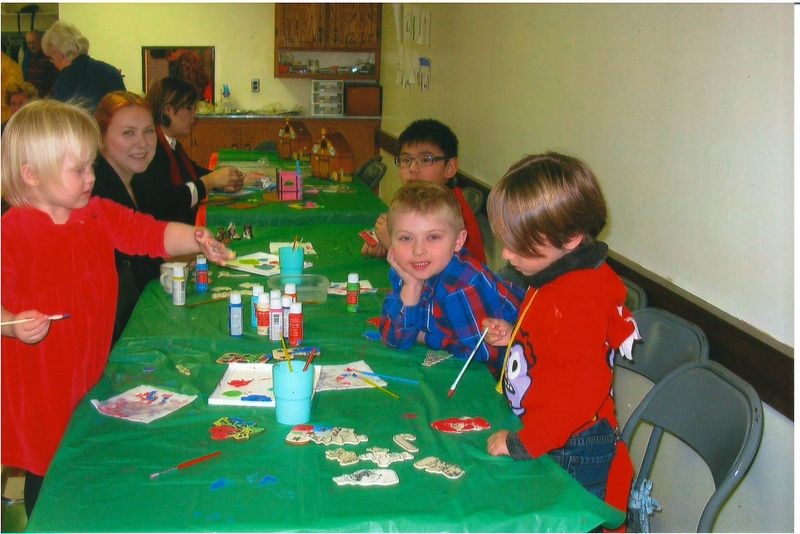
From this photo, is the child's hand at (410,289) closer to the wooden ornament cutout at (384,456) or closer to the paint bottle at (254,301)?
the paint bottle at (254,301)

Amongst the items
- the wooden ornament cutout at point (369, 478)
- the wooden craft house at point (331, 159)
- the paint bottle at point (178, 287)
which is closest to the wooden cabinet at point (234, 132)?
the wooden craft house at point (331, 159)

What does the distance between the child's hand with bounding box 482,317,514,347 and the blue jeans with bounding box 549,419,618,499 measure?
0.97 feet

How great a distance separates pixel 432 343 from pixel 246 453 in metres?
0.77

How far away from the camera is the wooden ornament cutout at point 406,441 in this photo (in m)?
1.65

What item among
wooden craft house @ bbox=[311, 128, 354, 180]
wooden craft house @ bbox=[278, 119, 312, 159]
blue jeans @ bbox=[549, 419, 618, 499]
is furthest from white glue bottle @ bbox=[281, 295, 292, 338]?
wooden craft house @ bbox=[278, 119, 312, 159]

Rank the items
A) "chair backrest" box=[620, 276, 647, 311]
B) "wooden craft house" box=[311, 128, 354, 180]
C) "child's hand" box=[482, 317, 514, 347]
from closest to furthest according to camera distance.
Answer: "child's hand" box=[482, 317, 514, 347]
"chair backrest" box=[620, 276, 647, 311]
"wooden craft house" box=[311, 128, 354, 180]

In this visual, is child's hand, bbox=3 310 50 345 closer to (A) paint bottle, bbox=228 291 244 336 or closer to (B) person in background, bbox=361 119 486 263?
(A) paint bottle, bbox=228 291 244 336

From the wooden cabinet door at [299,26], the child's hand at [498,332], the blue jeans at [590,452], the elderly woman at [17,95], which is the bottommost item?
the blue jeans at [590,452]

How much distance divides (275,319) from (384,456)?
78cm

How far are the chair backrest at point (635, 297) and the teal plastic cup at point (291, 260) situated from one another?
1145mm

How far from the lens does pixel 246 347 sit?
7.41 feet

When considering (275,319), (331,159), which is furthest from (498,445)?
(331,159)

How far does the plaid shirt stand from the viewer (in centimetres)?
221

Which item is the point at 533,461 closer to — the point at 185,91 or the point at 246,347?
the point at 246,347
